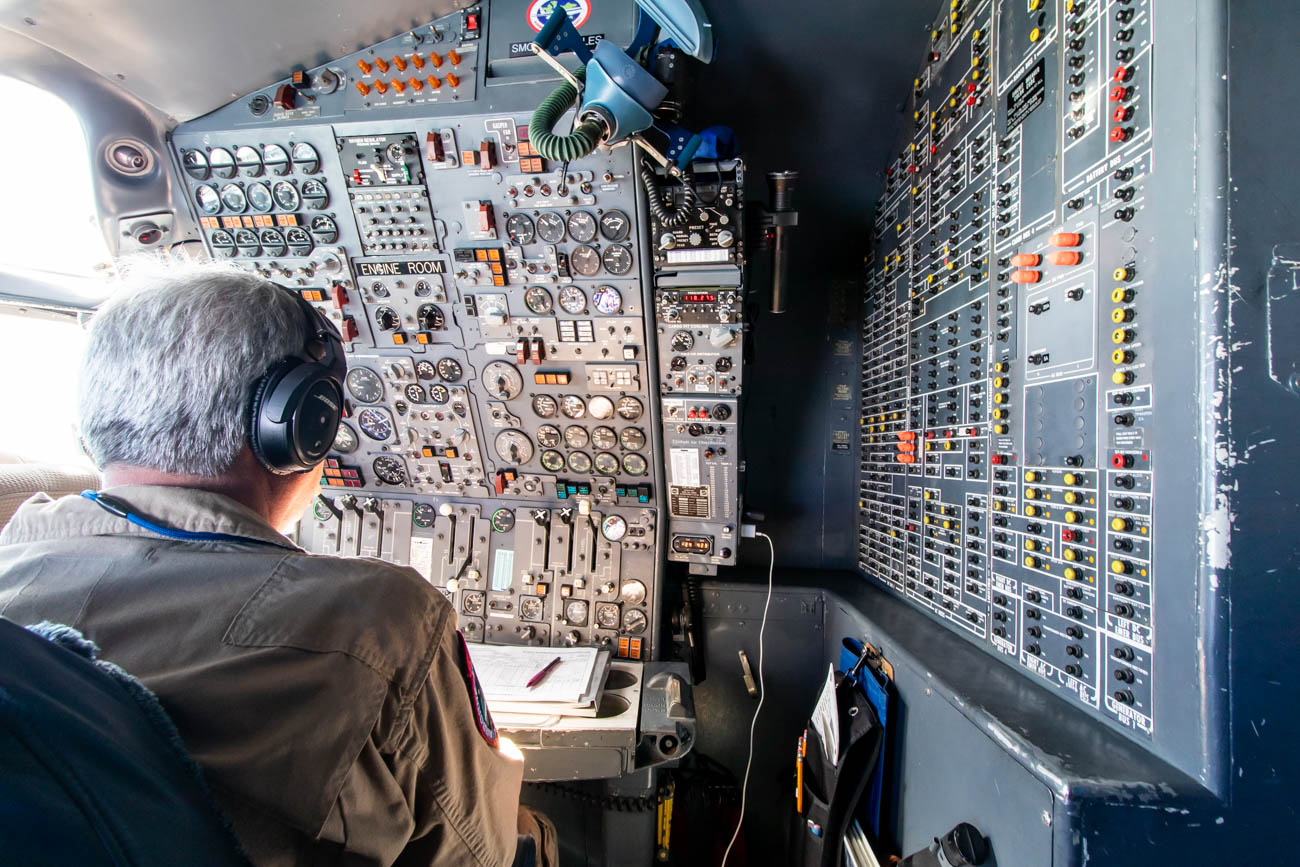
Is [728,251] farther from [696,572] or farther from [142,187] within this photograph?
[142,187]

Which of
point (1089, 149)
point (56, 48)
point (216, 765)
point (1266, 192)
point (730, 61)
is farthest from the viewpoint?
point (730, 61)

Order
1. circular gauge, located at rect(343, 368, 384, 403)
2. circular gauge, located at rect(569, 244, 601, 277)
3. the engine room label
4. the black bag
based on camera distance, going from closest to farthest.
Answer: the engine room label, the black bag, circular gauge, located at rect(569, 244, 601, 277), circular gauge, located at rect(343, 368, 384, 403)

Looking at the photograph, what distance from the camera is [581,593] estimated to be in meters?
2.59

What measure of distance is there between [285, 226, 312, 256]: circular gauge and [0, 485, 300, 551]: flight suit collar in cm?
173

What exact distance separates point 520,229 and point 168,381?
147cm

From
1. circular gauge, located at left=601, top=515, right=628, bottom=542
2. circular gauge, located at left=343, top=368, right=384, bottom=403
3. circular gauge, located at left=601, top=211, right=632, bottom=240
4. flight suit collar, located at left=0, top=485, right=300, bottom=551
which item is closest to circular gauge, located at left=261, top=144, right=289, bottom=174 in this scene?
circular gauge, located at left=343, top=368, right=384, bottom=403

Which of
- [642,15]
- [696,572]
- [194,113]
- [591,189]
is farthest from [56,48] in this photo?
[696,572]

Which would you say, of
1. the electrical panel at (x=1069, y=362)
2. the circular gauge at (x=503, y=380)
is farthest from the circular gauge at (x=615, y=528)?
the electrical panel at (x=1069, y=362)

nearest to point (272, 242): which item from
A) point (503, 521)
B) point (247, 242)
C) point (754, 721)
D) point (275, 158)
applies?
point (247, 242)

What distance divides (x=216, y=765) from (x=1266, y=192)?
61.8 inches

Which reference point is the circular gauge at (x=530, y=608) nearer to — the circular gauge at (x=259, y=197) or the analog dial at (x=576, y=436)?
the analog dial at (x=576, y=436)

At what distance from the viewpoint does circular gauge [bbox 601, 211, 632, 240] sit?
2.09 meters

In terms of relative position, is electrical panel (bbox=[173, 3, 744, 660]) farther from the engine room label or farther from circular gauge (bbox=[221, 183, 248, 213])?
the engine room label

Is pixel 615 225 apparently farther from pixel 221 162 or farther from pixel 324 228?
pixel 221 162
